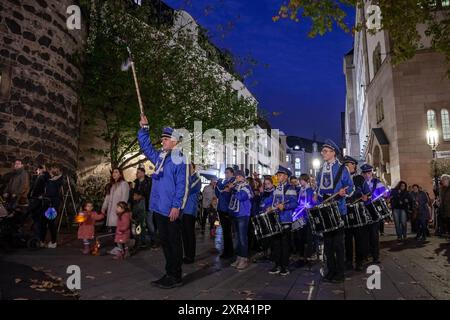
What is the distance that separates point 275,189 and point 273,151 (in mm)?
62176

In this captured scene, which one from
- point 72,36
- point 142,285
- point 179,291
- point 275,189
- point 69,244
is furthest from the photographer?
point 72,36

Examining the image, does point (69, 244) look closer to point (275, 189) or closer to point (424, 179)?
point (275, 189)

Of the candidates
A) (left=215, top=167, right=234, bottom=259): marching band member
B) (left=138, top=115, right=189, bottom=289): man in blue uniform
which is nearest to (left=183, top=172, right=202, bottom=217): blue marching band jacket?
(left=215, top=167, right=234, bottom=259): marching band member

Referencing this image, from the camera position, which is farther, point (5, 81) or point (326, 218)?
point (5, 81)

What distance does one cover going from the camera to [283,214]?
7414 mm

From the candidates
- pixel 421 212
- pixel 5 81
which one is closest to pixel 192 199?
pixel 5 81

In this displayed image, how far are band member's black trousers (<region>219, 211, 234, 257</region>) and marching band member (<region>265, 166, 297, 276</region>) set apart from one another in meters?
1.52

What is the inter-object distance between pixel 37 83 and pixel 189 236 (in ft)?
23.6

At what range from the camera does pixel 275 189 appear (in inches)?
305

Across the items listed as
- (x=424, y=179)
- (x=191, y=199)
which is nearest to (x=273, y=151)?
(x=424, y=179)

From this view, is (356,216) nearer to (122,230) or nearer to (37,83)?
(122,230)

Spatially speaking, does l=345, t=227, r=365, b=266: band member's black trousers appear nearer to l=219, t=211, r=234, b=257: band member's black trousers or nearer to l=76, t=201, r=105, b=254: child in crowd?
l=219, t=211, r=234, b=257: band member's black trousers

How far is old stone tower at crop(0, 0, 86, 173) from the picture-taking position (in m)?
10.9

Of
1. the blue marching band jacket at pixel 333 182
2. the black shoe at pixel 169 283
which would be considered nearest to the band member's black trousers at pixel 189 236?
the black shoe at pixel 169 283
